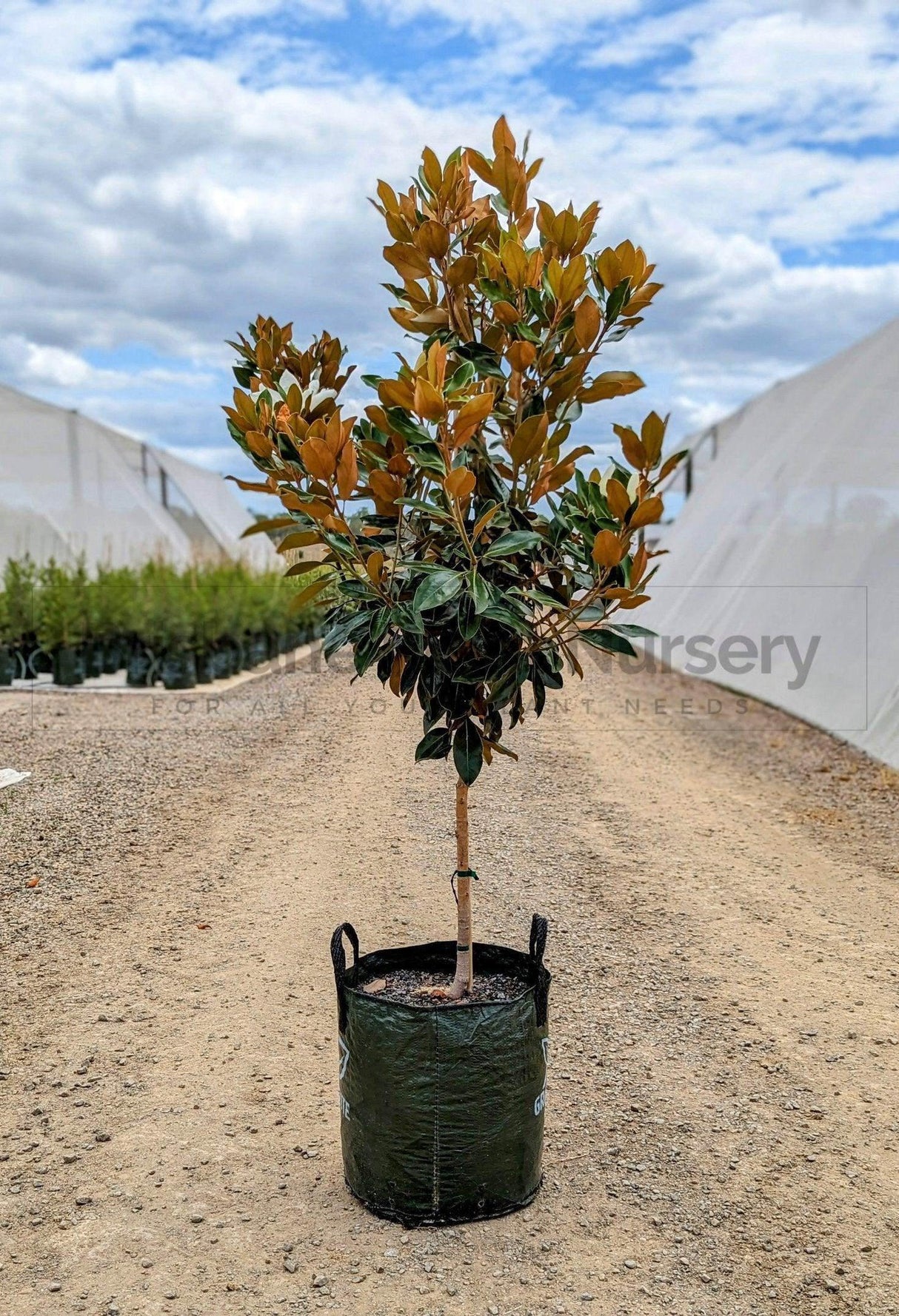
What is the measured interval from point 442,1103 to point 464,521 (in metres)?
1.14

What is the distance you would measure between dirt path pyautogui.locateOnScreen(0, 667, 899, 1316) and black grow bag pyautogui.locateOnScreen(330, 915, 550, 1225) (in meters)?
0.07

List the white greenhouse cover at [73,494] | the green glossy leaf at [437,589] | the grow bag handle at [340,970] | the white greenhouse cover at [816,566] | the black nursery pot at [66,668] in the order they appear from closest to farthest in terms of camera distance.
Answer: the green glossy leaf at [437,589]
the grow bag handle at [340,970]
the white greenhouse cover at [816,566]
the black nursery pot at [66,668]
the white greenhouse cover at [73,494]

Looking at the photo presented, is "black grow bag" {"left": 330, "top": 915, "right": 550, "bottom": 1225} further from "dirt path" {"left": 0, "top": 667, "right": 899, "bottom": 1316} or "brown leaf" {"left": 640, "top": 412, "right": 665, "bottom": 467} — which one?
"brown leaf" {"left": 640, "top": 412, "right": 665, "bottom": 467}

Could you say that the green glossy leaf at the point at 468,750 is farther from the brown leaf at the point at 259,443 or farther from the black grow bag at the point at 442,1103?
the brown leaf at the point at 259,443

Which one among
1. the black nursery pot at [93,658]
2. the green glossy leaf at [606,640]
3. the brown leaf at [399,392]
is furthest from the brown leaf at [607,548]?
the black nursery pot at [93,658]

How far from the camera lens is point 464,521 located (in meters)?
2.06

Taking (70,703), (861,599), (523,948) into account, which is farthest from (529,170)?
(70,703)

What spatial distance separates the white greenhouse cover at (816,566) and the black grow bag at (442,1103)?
184 inches

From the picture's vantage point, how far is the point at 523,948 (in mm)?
3721

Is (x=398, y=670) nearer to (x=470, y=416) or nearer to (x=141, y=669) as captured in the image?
(x=470, y=416)

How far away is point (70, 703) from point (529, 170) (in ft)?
23.0

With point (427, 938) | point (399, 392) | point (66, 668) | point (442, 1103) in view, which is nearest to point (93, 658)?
point (66, 668)

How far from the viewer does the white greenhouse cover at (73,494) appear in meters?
13.1

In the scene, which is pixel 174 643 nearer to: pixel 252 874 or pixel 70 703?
pixel 70 703
